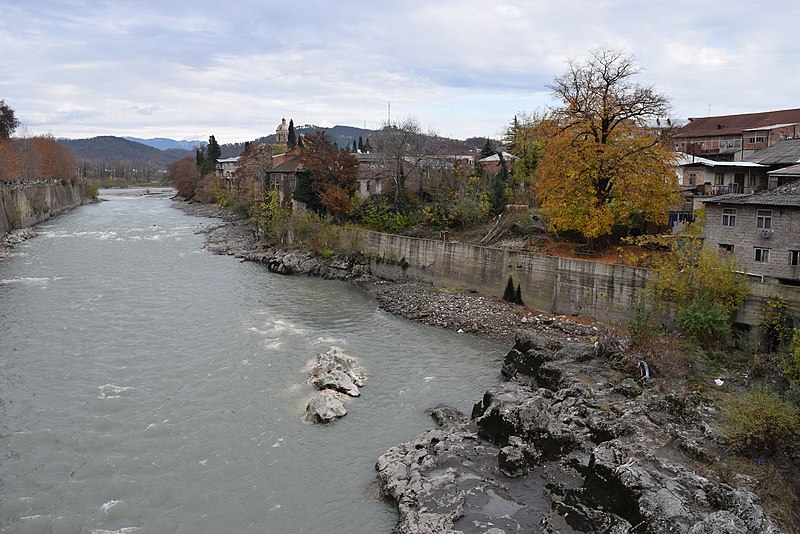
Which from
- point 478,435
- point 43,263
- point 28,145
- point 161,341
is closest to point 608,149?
point 478,435

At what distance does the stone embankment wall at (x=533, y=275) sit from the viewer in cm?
2209

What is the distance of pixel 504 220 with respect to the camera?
3319 cm

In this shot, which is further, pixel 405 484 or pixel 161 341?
pixel 161 341

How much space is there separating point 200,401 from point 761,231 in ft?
65.4

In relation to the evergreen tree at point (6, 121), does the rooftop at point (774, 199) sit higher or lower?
lower

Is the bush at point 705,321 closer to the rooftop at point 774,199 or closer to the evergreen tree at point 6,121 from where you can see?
the rooftop at point 774,199

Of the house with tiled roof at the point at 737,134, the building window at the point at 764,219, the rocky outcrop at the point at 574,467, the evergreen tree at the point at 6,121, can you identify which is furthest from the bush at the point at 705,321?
the evergreen tree at the point at 6,121

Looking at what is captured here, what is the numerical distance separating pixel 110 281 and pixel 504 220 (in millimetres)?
22280

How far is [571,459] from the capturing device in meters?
12.8

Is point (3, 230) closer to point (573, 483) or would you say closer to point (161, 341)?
point (161, 341)

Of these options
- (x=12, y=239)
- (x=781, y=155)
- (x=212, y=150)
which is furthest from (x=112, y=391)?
(x=212, y=150)

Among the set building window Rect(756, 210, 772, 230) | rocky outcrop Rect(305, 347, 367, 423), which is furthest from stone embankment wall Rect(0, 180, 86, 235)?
building window Rect(756, 210, 772, 230)

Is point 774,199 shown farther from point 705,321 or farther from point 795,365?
point 795,365

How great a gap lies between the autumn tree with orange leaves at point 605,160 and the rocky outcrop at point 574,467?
10.9 meters
